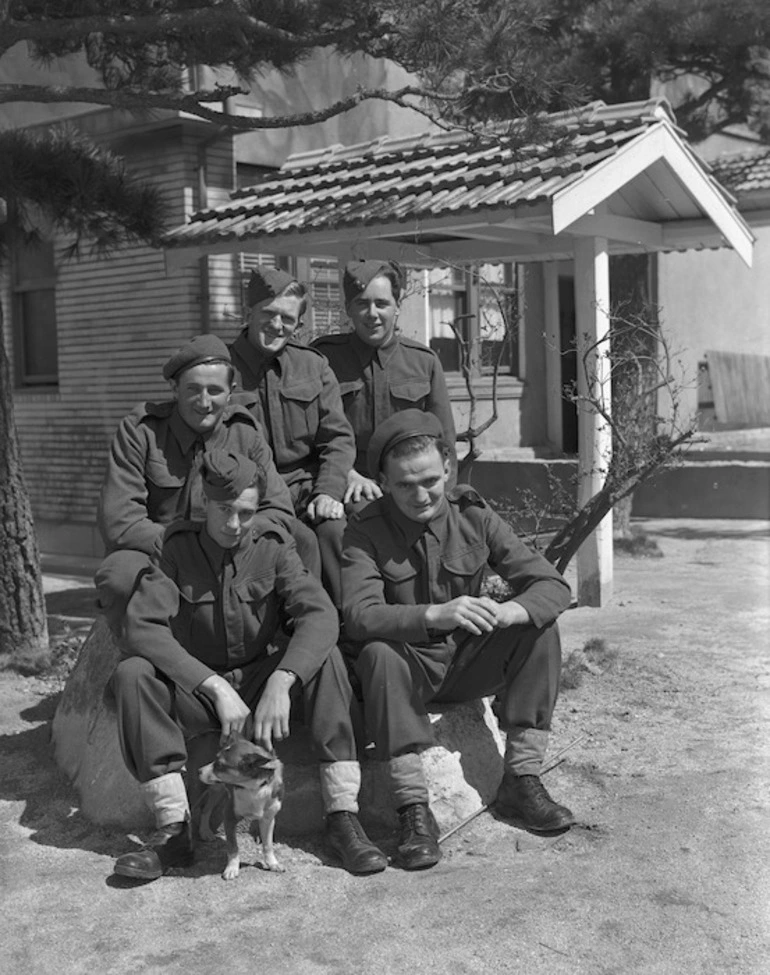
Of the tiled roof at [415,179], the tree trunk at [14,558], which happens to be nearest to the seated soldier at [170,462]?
the tree trunk at [14,558]

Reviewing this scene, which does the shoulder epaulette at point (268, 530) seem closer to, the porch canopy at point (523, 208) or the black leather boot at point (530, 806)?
the black leather boot at point (530, 806)

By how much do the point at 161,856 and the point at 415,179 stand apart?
5.49 m

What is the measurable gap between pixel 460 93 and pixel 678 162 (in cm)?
251

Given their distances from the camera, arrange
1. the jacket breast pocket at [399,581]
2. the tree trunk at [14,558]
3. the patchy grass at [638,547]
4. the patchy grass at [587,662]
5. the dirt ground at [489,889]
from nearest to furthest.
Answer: the dirt ground at [489,889] < the jacket breast pocket at [399,581] < the patchy grass at [587,662] < the tree trunk at [14,558] < the patchy grass at [638,547]

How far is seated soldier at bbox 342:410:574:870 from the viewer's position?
4441 millimetres

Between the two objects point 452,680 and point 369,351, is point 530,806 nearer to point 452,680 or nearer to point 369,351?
point 452,680

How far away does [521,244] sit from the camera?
9695mm

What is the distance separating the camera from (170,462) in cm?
496

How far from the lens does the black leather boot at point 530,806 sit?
4559 mm

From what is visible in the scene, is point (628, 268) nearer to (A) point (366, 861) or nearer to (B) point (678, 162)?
(B) point (678, 162)

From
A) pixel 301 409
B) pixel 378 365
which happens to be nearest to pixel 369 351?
pixel 378 365

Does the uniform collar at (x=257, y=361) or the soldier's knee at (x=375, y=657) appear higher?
the uniform collar at (x=257, y=361)

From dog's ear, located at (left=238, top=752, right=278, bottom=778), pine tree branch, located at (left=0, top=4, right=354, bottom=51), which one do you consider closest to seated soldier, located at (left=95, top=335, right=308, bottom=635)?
dog's ear, located at (left=238, top=752, right=278, bottom=778)

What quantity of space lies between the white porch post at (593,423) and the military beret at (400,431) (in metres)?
3.87
